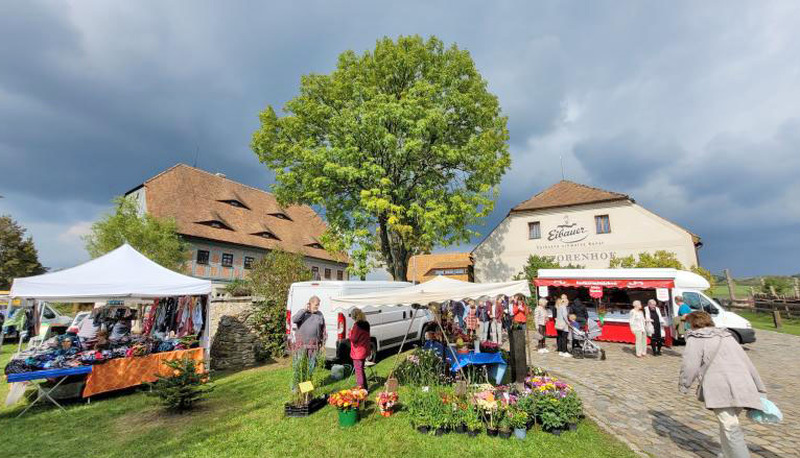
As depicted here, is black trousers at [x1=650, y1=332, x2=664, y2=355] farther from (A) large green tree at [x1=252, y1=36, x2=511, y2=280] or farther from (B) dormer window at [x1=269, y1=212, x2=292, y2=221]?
(B) dormer window at [x1=269, y1=212, x2=292, y2=221]

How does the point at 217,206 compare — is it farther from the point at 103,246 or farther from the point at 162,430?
the point at 162,430

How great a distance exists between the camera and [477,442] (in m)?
5.17

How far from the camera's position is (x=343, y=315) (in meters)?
9.62

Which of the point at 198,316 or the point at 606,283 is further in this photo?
the point at 606,283

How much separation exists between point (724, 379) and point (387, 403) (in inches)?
196

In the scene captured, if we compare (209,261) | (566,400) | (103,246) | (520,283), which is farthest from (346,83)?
(209,261)

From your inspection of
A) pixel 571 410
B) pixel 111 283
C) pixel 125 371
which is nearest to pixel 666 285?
pixel 571 410

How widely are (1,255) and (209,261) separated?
20.6 metres

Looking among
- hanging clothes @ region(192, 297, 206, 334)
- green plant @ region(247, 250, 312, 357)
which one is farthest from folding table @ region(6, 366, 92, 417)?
green plant @ region(247, 250, 312, 357)

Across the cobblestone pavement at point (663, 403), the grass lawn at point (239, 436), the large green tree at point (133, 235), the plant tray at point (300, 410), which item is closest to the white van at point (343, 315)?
the grass lawn at point (239, 436)

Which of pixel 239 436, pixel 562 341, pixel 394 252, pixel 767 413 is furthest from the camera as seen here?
pixel 394 252

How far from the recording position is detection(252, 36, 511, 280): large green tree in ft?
46.8

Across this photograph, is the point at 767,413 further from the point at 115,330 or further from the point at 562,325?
the point at 115,330

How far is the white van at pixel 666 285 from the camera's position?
1244cm
